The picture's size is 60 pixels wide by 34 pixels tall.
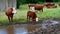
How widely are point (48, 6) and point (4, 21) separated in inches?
258

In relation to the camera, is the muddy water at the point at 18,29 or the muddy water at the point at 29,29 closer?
the muddy water at the point at 29,29

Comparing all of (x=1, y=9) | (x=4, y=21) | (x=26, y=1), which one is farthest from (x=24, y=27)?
(x=26, y=1)

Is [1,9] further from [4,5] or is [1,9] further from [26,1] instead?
[26,1]

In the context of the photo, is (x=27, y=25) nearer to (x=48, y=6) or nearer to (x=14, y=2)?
(x=14, y=2)

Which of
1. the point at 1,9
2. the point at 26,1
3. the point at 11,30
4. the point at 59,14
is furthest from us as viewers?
the point at 26,1

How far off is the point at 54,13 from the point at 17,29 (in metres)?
4.38

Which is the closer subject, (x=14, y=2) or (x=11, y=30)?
(x=11, y=30)

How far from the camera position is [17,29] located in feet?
36.5

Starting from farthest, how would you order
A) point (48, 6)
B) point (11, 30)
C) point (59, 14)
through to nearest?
point (48, 6), point (59, 14), point (11, 30)

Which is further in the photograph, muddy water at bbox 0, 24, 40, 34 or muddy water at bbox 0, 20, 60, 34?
muddy water at bbox 0, 24, 40, 34

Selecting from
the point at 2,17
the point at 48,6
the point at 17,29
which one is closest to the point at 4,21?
the point at 2,17

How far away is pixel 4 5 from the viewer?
56.0ft

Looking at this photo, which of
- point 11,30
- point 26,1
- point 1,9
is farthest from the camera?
point 26,1

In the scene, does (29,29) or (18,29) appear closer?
(29,29)
